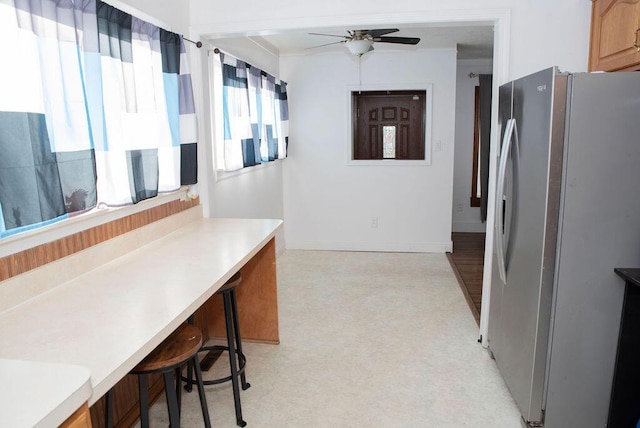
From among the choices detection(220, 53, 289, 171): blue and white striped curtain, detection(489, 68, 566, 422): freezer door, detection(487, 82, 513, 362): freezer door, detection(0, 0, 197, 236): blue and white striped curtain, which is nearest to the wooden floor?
detection(487, 82, 513, 362): freezer door

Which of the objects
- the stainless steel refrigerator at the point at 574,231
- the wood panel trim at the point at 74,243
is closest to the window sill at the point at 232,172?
the wood panel trim at the point at 74,243

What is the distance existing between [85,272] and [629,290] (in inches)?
91.6

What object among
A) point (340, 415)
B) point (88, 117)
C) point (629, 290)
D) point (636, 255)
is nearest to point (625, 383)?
point (629, 290)

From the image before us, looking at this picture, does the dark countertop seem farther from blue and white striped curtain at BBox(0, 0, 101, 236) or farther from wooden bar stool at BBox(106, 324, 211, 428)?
blue and white striped curtain at BBox(0, 0, 101, 236)

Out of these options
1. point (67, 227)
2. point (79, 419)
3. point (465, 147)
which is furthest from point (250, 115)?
point (465, 147)

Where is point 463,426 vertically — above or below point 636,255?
below

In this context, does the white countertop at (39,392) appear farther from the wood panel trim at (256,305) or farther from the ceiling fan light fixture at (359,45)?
the ceiling fan light fixture at (359,45)

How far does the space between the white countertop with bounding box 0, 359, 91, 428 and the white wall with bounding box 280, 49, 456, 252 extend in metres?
4.50

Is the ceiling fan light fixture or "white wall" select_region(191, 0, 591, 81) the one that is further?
the ceiling fan light fixture

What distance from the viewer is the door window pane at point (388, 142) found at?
567 centimetres

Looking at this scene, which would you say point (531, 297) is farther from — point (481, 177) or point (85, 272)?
point (481, 177)

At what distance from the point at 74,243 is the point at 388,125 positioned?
4.35 metres

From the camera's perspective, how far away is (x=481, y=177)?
5668mm

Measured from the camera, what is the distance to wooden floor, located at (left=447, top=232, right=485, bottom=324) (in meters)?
3.94
